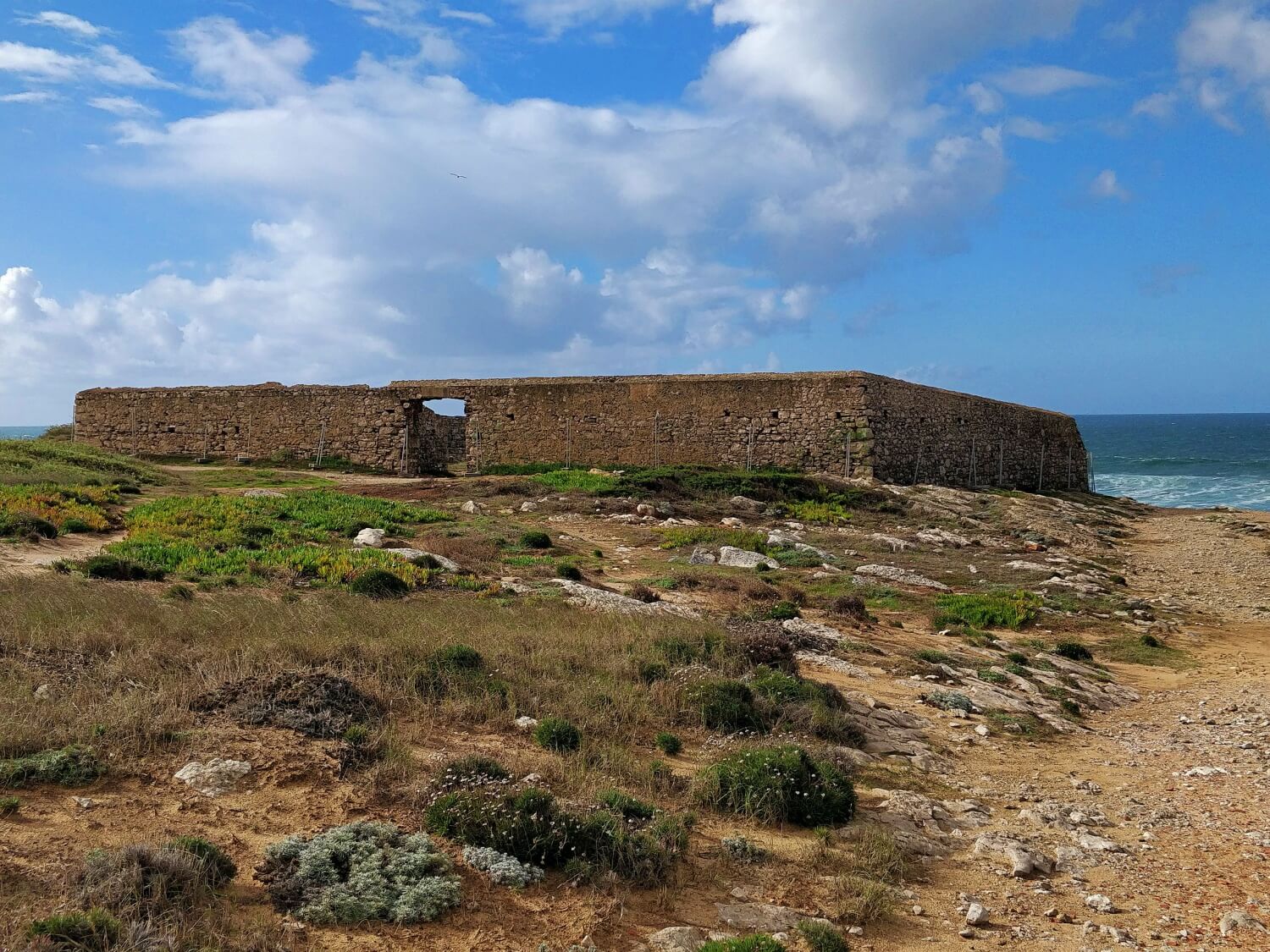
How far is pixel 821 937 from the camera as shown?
520 cm

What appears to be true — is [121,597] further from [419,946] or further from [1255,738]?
[1255,738]

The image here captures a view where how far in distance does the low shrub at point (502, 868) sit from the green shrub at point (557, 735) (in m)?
1.74

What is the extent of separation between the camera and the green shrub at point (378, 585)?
39.4 feet

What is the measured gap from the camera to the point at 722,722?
8.67 meters

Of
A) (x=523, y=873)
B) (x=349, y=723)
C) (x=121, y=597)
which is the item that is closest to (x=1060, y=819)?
(x=523, y=873)

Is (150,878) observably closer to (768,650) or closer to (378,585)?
(768,650)

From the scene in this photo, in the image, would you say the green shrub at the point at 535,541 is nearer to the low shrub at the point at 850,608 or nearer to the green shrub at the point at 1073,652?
the low shrub at the point at 850,608

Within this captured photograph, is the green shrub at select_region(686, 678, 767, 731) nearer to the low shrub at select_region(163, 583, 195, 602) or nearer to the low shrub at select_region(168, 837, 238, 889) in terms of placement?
the low shrub at select_region(168, 837, 238, 889)

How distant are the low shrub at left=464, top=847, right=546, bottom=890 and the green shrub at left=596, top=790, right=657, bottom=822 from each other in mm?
759

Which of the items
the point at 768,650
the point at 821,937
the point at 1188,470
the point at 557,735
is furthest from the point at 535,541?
the point at 1188,470

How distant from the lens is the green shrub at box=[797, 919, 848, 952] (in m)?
5.15

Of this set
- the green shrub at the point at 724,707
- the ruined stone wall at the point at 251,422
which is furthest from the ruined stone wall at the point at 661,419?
the green shrub at the point at 724,707

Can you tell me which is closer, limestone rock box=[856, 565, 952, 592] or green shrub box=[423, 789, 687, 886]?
green shrub box=[423, 789, 687, 886]

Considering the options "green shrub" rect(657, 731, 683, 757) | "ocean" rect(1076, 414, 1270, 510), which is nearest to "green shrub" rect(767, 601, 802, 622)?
"green shrub" rect(657, 731, 683, 757)
